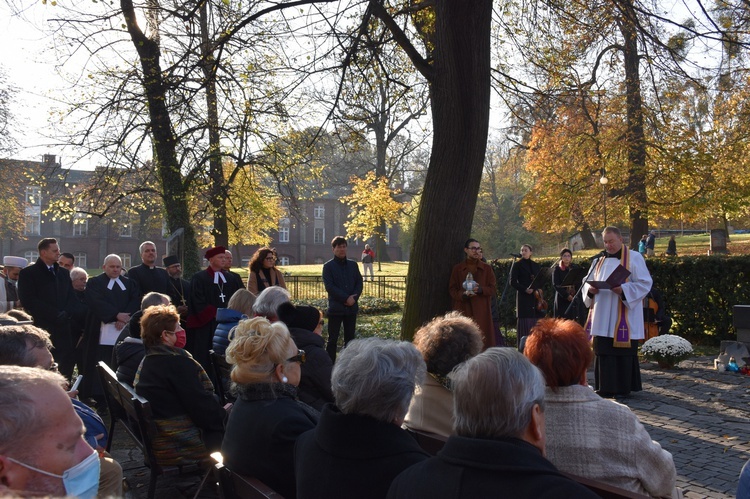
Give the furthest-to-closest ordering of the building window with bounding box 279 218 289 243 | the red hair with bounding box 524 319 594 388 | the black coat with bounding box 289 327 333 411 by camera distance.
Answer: the building window with bounding box 279 218 289 243 → the black coat with bounding box 289 327 333 411 → the red hair with bounding box 524 319 594 388

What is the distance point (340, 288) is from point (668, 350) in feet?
16.7

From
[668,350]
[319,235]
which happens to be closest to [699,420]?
[668,350]

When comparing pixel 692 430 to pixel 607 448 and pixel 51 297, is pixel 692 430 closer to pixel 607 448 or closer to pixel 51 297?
pixel 607 448

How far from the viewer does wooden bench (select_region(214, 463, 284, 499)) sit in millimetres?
2935

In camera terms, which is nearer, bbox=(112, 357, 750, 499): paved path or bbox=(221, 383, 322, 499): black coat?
bbox=(221, 383, 322, 499): black coat

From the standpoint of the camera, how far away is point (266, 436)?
11.1 ft

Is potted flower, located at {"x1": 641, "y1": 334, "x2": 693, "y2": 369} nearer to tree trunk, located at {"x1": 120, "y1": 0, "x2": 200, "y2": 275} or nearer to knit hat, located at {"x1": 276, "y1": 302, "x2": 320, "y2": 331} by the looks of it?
knit hat, located at {"x1": 276, "y1": 302, "x2": 320, "y2": 331}

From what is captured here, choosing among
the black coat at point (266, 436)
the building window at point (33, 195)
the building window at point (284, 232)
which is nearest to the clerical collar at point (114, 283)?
the black coat at point (266, 436)

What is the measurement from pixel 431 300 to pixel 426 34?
13.8ft

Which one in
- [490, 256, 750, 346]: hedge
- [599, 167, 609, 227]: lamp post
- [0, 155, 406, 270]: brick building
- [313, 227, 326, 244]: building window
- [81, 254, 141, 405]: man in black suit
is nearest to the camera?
[81, 254, 141, 405]: man in black suit

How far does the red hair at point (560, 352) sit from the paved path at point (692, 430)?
248 centimetres

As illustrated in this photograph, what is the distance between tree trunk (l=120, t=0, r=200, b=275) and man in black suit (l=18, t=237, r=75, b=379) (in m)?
4.71

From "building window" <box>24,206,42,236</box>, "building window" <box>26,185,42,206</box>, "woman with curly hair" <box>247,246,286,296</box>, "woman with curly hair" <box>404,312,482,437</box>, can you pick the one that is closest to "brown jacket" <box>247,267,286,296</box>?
"woman with curly hair" <box>247,246,286,296</box>

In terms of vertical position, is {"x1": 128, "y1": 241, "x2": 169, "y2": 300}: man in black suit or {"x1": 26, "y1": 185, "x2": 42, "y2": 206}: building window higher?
{"x1": 26, "y1": 185, "x2": 42, "y2": 206}: building window
